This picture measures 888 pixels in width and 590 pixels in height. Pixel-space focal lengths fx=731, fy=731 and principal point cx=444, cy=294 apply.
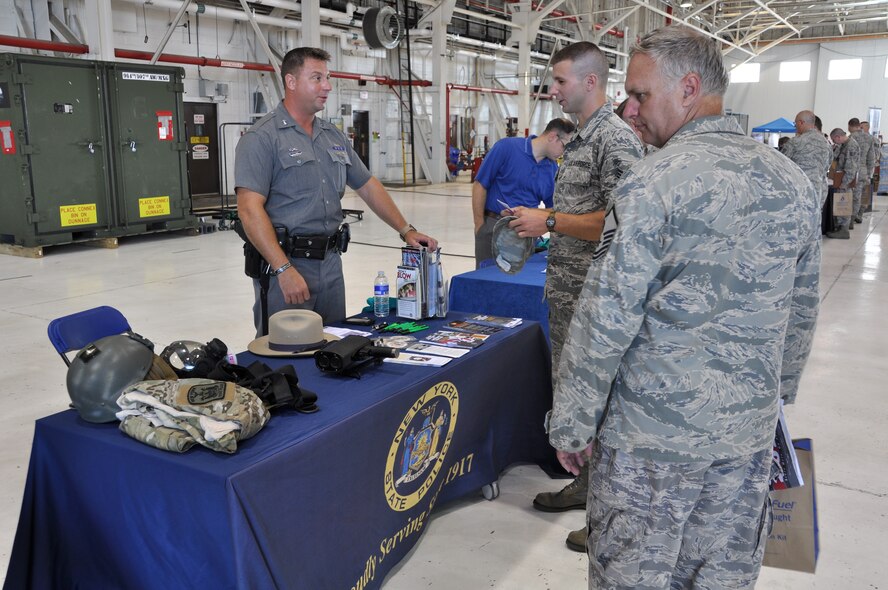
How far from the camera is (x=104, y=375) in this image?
5.77ft

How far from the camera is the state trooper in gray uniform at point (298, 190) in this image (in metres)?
2.82

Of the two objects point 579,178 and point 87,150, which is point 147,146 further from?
point 579,178

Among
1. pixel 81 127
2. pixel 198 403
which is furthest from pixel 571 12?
pixel 198 403

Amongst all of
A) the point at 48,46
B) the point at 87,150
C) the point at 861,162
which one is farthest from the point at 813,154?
the point at 48,46

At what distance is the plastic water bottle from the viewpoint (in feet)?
9.38

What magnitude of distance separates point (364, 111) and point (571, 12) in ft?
22.6

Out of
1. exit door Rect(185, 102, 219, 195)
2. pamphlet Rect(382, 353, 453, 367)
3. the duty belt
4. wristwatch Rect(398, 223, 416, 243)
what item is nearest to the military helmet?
wristwatch Rect(398, 223, 416, 243)

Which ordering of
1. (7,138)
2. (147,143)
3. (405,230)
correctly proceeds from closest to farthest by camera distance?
1. (405,230)
2. (7,138)
3. (147,143)

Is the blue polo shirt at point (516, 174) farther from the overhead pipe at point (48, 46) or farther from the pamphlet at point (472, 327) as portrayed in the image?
the overhead pipe at point (48, 46)

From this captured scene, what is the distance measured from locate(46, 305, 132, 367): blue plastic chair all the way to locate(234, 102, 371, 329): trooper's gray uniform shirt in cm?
69

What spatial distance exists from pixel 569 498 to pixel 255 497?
5.12 feet

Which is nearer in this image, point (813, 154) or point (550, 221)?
point (550, 221)

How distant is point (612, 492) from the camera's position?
149 centimetres

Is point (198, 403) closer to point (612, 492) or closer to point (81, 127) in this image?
point (612, 492)
